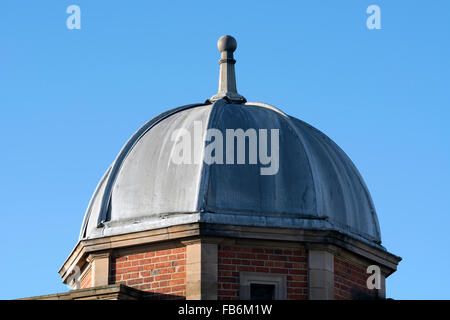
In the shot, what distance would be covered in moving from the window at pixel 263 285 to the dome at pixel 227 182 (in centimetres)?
113

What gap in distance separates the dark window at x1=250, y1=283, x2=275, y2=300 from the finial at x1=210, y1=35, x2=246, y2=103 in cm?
578

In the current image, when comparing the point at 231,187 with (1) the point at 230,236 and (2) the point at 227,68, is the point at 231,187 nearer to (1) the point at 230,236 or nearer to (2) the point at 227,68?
(1) the point at 230,236

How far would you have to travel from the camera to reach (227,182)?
99.6ft

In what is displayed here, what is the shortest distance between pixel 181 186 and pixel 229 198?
3.66 ft

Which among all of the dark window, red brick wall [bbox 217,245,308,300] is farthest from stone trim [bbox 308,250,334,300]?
the dark window

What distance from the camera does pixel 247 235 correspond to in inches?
1170

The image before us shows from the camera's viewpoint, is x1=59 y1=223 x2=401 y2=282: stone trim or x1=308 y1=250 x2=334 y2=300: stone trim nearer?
x1=59 y1=223 x2=401 y2=282: stone trim

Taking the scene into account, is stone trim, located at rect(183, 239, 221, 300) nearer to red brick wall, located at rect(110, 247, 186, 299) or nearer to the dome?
red brick wall, located at rect(110, 247, 186, 299)

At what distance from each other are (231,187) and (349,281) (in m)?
3.33

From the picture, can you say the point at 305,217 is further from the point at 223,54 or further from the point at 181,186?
the point at 223,54

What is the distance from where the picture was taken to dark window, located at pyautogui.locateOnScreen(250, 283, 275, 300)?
97.0 feet

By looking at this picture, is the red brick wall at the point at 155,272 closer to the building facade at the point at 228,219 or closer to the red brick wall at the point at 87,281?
the building facade at the point at 228,219

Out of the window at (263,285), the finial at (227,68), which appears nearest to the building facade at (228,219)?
the window at (263,285)

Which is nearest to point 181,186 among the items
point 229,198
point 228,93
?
point 229,198
